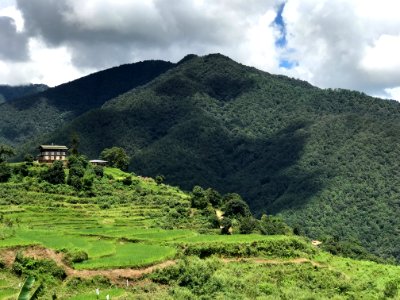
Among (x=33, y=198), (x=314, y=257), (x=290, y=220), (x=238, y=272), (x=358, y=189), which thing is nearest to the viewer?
(x=238, y=272)

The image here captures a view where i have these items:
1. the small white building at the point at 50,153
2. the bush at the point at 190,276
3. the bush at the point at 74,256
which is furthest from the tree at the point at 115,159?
the bush at the point at 190,276

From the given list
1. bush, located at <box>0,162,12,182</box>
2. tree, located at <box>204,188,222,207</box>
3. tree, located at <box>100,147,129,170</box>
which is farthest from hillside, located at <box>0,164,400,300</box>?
tree, located at <box>100,147,129,170</box>

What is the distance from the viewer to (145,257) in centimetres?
4744

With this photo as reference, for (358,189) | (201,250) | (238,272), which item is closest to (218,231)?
(201,250)

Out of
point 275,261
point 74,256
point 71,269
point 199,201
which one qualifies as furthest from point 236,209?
point 71,269

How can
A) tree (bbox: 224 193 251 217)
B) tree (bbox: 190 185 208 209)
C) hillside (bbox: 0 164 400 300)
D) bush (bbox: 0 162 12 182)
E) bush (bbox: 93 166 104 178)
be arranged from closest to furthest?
hillside (bbox: 0 164 400 300)
tree (bbox: 190 185 208 209)
tree (bbox: 224 193 251 217)
bush (bbox: 0 162 12 182)
bush (bbox: 93 166 104 178)

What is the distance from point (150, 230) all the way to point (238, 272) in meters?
18.2

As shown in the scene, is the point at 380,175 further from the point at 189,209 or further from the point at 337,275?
the point at 337,275

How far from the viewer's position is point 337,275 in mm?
55500

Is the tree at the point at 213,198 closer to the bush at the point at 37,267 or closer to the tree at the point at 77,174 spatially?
the tree at the point at 77,174

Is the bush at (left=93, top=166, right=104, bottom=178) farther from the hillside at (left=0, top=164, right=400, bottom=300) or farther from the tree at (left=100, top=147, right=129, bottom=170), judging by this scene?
the tree at (left=100, top=147, right=129, bottom=170)

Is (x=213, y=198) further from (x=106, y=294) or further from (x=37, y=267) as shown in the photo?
(x=106, y=294)

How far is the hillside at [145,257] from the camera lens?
42.1 m

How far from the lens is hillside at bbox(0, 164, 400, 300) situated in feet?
138
